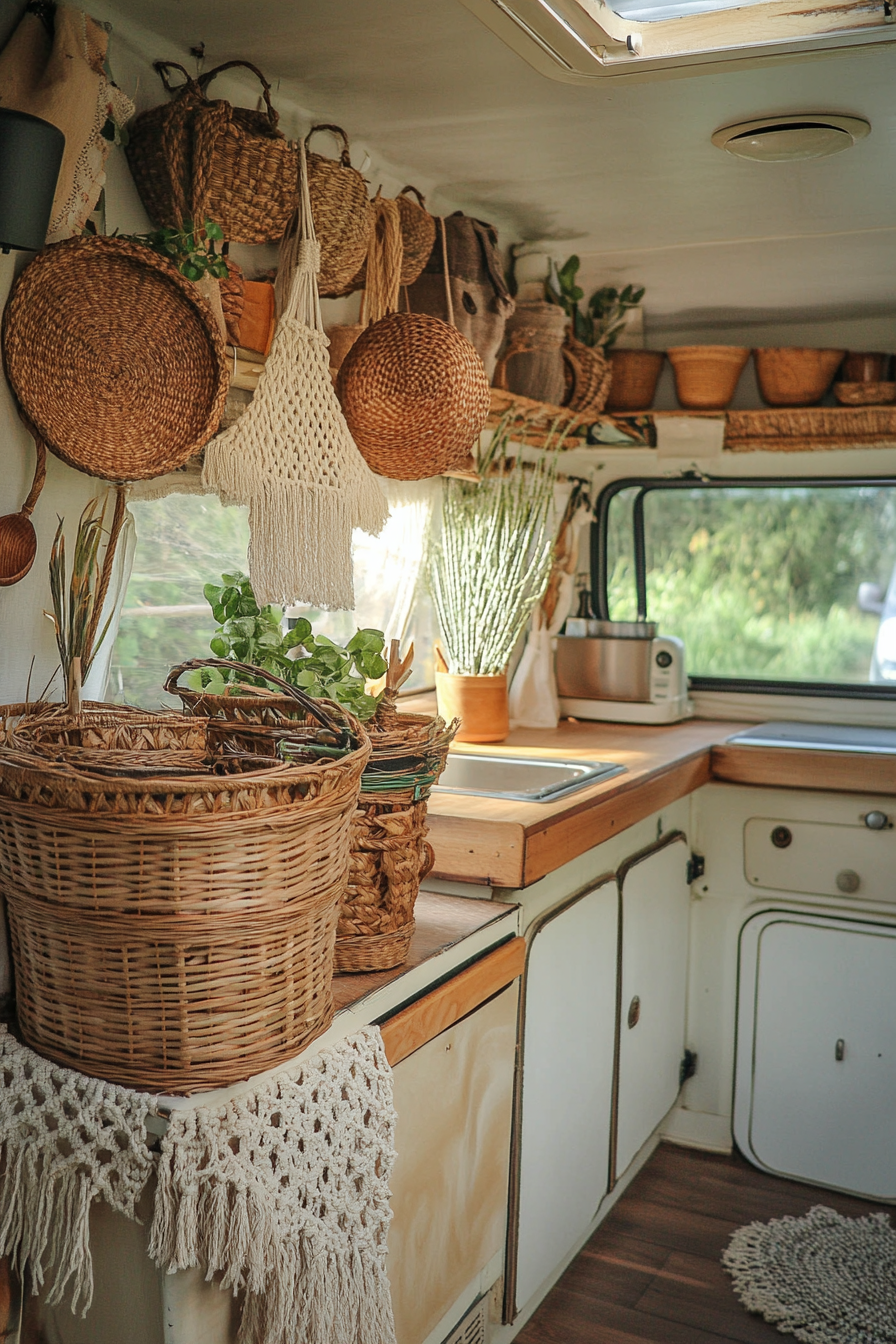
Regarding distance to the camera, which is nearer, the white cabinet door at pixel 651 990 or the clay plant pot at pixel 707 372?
the white cabinet door at pixel 651 990

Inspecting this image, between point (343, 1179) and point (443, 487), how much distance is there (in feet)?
6.01

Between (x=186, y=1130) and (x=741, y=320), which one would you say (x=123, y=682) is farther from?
(x=741, y=320)

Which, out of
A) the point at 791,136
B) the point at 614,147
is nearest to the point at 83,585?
the point at 614,147

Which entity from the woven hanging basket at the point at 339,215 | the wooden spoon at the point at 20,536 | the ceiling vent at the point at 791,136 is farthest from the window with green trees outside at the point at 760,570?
the wooden spoon at the point at 20,536

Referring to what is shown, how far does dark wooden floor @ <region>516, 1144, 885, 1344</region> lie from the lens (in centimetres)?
221

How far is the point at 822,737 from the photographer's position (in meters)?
3.06

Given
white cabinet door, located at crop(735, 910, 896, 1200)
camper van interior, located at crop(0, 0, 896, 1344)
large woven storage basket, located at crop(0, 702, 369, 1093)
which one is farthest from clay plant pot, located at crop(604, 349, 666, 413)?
large woven storage basket, located at crop(0, 702, 369, 1093)

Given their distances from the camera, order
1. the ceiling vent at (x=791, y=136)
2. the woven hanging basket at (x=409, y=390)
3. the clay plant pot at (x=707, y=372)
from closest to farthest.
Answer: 1. the woven hanging basket at (x=409, y=390)
2. the ceiling vent at (x=791, y=136)
3. the clay plant pot at (x=707, y=372)

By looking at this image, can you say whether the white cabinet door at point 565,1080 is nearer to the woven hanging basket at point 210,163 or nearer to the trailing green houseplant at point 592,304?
the woven hanging basket at point 210,163

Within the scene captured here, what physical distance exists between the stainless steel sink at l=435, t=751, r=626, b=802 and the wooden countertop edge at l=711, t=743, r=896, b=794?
1.47 feet

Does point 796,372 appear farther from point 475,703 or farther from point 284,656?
point 284,656

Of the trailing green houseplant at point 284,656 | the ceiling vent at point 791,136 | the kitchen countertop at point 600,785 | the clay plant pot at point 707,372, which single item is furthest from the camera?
the clay plant pot at point 707,372

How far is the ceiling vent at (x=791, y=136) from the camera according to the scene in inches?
86.2

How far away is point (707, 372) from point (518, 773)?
1388 millimetres
